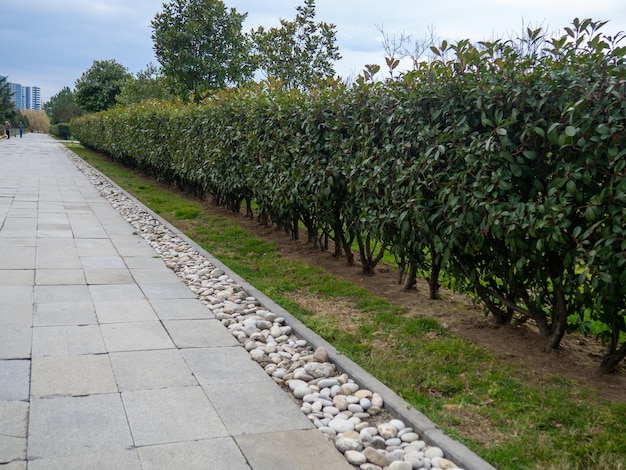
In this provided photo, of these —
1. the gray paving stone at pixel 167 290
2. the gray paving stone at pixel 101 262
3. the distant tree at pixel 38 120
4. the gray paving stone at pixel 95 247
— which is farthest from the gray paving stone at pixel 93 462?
the distant tree at pixel 38 120

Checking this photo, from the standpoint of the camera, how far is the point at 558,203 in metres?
3.57

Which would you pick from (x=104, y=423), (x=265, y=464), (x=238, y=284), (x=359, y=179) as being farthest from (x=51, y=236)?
(x=265, y=464)

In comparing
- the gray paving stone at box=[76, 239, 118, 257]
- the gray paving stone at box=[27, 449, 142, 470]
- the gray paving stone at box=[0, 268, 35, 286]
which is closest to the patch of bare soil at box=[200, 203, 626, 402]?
the gray paving stone at box=[27, 449, 142, 470]

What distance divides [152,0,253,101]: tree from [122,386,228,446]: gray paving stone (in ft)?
65.9

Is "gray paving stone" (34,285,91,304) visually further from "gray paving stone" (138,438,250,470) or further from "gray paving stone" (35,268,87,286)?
"gray paving stone" (138,438,250,470)

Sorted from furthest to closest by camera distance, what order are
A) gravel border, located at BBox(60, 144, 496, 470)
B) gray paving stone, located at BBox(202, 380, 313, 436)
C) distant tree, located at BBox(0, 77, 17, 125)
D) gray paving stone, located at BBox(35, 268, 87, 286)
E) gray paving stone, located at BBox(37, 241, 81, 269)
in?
distant tree, located at BBox(0, 77, 17, 125) → gray paving stone, located at BBox(37, 241, 81, 269) → gray paving stone, located at BBox(35, 268, 87, 286) → gray paving stone, located at BBox(202, 380, 313, 436) → gravel border, located at BBox(60, 144, 496, 470)

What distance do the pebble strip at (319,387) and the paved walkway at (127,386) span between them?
0.10 metres

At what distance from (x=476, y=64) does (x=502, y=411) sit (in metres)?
2.47

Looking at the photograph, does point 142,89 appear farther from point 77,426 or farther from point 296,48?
point 77,426

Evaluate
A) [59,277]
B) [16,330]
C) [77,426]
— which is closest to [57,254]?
[59,277]

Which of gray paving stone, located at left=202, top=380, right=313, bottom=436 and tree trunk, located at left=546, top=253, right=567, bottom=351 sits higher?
tree trunk, located at left=546, top=253, right=567, bottom=351

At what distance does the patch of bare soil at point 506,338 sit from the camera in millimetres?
3900

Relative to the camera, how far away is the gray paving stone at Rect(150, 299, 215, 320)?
5.04 m

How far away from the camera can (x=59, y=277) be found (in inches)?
241
